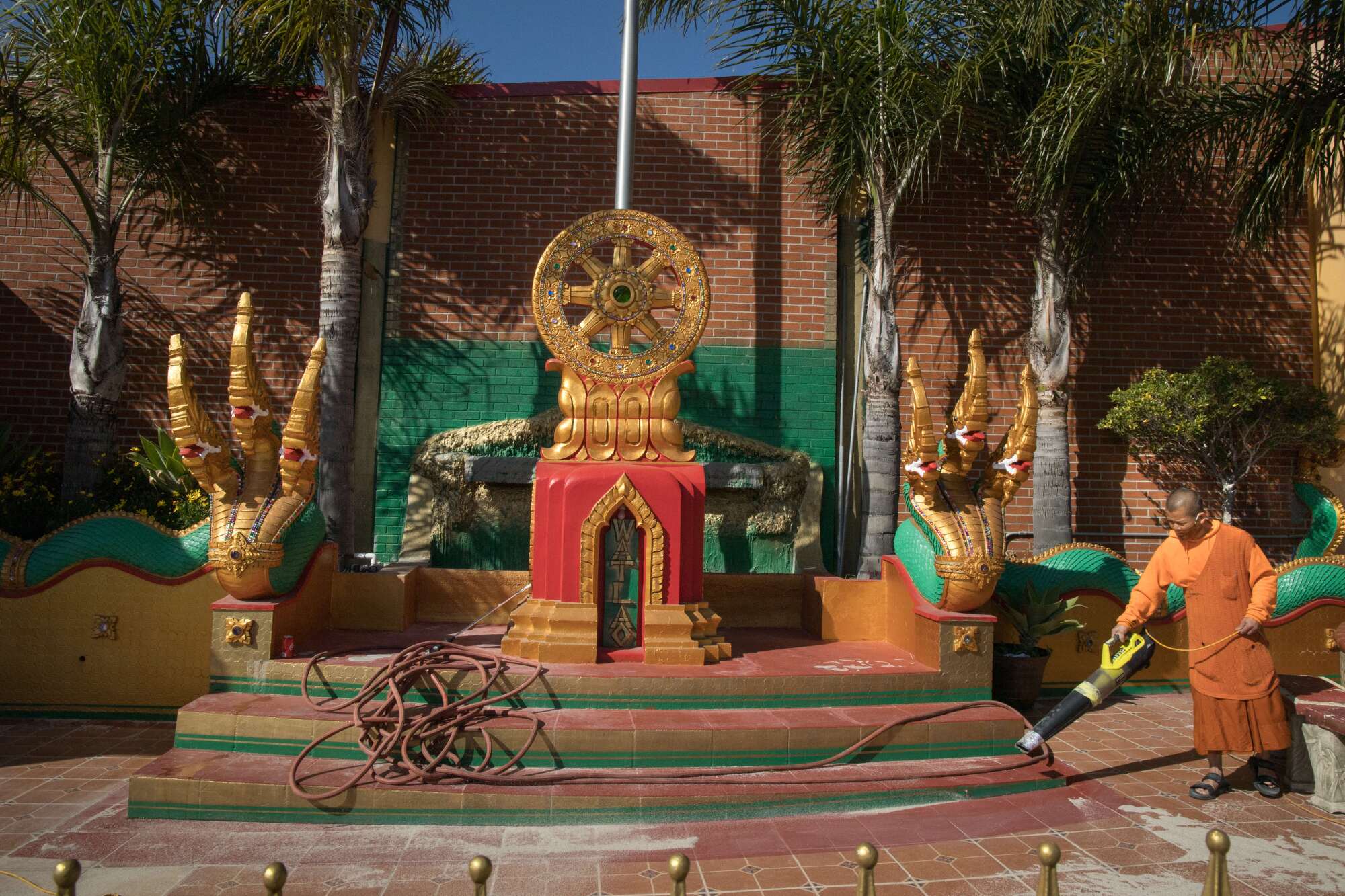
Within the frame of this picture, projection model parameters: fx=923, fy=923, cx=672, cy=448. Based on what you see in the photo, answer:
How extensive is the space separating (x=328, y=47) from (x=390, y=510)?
3.97m

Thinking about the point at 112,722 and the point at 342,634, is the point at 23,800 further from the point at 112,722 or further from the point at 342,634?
the point at 342,634

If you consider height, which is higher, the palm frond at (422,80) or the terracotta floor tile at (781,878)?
the palm frond at (422,80)

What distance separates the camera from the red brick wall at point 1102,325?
891 cm

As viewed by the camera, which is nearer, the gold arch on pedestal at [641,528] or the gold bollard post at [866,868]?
the gold bollard post at [866,868]

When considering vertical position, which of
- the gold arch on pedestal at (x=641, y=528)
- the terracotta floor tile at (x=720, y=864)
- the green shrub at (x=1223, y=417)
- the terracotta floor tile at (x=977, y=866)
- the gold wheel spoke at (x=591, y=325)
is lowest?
the terracotta floor tile at (x=720, y=864)

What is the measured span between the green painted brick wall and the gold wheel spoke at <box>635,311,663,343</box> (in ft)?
8.51

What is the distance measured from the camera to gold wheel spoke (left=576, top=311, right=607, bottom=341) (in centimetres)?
608

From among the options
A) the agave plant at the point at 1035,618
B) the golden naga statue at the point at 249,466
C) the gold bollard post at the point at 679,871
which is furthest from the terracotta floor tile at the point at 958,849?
the golden naga statue at the point at 249,466

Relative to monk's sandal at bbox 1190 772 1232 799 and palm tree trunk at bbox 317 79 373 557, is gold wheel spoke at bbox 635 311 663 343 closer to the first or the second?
palm tree trunk at bbox 317 79 373 557

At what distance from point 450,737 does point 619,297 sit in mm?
2960

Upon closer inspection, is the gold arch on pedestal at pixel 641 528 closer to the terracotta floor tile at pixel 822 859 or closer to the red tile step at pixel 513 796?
the red tile step at pixel 513 796

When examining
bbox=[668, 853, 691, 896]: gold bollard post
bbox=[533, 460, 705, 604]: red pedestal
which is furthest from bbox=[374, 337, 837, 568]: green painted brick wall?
bbox=[668, 853, 691, 896]: gold bollard post

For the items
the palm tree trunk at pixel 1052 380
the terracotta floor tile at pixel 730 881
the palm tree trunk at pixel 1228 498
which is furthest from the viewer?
the palm tree trunk at pixel 1228 498

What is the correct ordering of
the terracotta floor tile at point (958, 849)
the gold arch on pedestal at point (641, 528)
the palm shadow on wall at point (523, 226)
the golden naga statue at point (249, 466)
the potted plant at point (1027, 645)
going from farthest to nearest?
the palm shadow on wall at point (523, 226)
the potted plant at point (1027, 645)
the gold arch on pedestal at point (641, 528)
the golden naga statue at point (249, 466)
the terracotta floor tile at point (958, 849)
